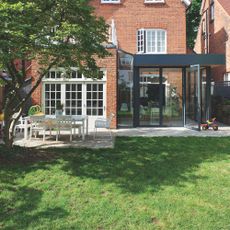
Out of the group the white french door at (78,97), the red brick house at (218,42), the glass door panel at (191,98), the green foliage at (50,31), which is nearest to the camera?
the green foliage at (50,31)

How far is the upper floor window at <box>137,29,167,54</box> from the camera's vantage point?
21.8m

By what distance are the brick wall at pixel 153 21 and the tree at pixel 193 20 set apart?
13818 millimetres

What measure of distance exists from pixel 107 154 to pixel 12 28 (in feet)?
13.5

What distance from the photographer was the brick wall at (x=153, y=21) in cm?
2191

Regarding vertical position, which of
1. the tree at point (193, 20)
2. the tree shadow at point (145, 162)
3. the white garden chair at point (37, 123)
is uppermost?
the tree at point (193, 20)

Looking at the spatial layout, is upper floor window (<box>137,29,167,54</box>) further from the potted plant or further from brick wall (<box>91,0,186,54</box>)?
the potted plant

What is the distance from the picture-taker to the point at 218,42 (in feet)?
78.2

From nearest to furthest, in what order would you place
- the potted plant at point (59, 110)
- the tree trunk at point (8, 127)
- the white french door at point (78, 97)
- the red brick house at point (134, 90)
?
the tree trunk at point (8, 127), the potted plant at point (59, 110), the red brick house at point (134, 90), the white french door at point (78, 97)

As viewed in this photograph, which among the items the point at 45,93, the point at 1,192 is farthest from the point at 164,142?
the point at 45,93

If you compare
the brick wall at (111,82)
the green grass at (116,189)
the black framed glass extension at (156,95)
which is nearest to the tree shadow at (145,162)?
the green grass at (116,189)

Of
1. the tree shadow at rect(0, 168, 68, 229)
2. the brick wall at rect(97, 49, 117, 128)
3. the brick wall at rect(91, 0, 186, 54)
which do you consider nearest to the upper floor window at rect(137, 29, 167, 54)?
the brick wall at rect(91, 0, 186, 54)

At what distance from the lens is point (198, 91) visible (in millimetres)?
16438

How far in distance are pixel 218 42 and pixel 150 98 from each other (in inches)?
353

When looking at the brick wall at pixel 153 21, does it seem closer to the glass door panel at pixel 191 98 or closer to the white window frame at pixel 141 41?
the white window frame at pixel 141 41
